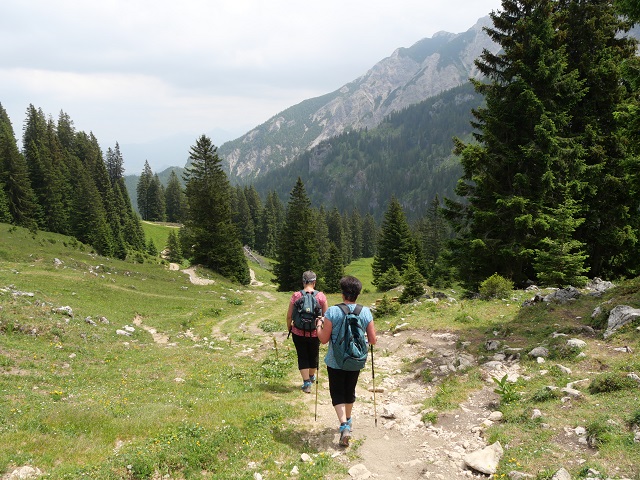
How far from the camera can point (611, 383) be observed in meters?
7.75

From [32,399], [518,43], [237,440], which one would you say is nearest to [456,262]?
[518,43]

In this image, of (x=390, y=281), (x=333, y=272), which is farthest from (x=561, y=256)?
(x=333, y=272)

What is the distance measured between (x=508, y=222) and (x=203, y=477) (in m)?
21.3

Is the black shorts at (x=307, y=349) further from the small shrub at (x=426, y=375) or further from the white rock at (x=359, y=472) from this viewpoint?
the small shrub at (x=426, y=375)

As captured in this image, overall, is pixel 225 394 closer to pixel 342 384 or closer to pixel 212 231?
pixel 342 384

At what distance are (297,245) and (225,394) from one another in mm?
46750

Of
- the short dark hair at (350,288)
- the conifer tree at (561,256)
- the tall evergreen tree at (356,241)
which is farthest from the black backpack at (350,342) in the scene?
the tall evergreen tree at (356,241)

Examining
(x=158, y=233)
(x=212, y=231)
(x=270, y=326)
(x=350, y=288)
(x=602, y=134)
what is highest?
(x=602, y=134)

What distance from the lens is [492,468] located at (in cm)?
632

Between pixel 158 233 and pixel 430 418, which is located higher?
pixel 158 233

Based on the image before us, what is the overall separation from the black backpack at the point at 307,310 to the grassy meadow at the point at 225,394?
6.38 ft

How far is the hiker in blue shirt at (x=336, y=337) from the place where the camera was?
724 cm

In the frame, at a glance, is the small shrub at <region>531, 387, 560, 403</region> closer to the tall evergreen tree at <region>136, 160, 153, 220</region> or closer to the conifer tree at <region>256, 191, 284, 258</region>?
the conifer tree at <region>256, 191, 284, 258</region>

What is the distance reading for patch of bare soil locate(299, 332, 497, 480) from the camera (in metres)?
6.76
